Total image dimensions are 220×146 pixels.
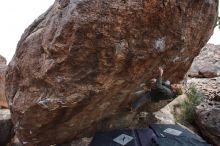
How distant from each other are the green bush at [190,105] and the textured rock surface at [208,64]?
326 cm

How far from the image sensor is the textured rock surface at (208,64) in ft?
40.0

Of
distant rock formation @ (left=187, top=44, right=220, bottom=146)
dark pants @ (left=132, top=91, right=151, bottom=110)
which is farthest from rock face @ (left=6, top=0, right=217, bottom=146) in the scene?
distant rock formation @ (left=187, top=44, right=220, bottom=146)

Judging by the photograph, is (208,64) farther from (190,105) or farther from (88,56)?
(88,56)

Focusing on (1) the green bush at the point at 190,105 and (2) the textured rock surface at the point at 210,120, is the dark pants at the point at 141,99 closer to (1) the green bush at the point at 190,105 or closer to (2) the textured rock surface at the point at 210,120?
(2) the textured rock surface at the point at 210,120

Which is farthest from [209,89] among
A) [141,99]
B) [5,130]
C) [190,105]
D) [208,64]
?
[5,130]

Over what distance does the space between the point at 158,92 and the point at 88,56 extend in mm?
1985

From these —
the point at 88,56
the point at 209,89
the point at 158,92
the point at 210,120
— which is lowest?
the point at 210,120

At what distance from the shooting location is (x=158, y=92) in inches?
219

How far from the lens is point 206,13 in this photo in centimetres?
519

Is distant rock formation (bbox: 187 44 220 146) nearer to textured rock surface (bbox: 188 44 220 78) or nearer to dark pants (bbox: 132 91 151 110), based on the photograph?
textured rock surface (bbox: 188 44 220 78)

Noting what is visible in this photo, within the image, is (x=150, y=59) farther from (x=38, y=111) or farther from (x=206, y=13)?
(x=38, y=111)

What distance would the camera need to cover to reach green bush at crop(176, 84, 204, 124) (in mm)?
8359

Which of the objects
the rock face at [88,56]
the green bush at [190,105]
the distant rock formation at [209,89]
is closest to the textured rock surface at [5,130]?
the rock face at [88,56]

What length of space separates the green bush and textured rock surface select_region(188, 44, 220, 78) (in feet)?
10.7
